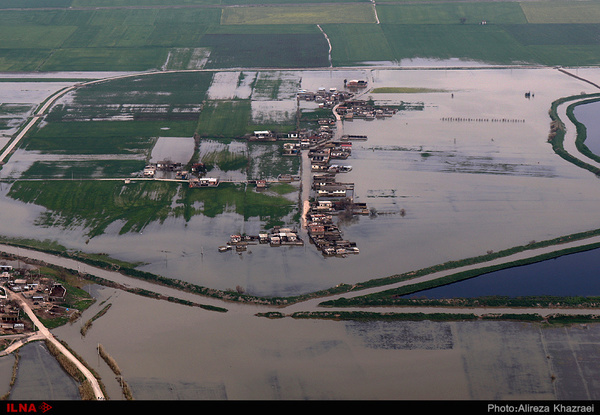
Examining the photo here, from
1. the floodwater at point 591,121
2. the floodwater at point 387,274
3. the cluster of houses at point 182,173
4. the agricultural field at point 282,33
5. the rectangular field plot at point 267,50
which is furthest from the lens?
the agricultural field at point 282,33

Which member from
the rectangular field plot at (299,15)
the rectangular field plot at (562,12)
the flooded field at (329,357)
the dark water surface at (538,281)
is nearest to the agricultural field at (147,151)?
the flooded field at (329,357)

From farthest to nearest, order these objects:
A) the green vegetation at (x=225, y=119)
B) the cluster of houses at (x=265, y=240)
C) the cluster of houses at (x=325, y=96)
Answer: the cluster of houses at (x=325, y=96) → the green vegetation at (x=225, y=119) → the cluster of houses at (x=265, y=240)

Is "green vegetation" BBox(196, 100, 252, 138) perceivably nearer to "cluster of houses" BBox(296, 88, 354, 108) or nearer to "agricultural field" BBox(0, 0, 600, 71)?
"cluster of houses" BBox(296, 88, 354, 108)

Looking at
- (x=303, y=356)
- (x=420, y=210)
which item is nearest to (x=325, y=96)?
(x=420, y=210)

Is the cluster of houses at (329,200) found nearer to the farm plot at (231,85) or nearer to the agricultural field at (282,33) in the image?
the farm plot at (231,85)

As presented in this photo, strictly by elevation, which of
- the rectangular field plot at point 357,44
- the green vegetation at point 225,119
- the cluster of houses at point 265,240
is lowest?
the rectangular field plot at point 357,44

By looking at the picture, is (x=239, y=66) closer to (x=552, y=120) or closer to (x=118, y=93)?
(x=118, y=93)

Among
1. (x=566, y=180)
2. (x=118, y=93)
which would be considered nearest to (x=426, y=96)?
(x=566, y=180)
